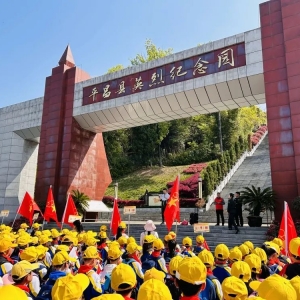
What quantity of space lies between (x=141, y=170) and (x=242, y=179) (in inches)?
508

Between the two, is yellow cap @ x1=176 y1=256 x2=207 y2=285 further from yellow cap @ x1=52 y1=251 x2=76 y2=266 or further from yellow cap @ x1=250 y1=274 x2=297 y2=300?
yellow cap @ x1=52 y1=251 x2=76 y2=266

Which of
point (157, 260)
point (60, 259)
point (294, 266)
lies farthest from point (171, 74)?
point (60, 259)

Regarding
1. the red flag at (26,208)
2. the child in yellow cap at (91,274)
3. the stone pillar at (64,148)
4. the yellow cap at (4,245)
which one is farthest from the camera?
the stone pillar at (64,148)

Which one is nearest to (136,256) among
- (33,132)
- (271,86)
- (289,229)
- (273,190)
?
(289,229)

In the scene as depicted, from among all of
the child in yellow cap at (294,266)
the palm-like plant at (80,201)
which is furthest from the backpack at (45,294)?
the palm-like plant at (80,201)

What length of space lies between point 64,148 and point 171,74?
611cm

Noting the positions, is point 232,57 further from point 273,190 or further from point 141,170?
point 141,170

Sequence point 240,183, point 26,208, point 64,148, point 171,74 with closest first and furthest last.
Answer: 1. point 26,208
2. point 171,74
3. point 64,148
4. point 240,183

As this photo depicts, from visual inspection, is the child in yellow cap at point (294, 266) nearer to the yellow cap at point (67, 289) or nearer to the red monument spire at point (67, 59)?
the yellow cap at point (67, 289)

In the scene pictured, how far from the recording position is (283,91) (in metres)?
10.1

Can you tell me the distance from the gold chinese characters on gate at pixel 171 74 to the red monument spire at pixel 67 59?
2.11m

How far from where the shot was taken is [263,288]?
1770 millimetres

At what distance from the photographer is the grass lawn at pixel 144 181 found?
25922mm

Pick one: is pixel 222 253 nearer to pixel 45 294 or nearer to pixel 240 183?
pixel 45 294
